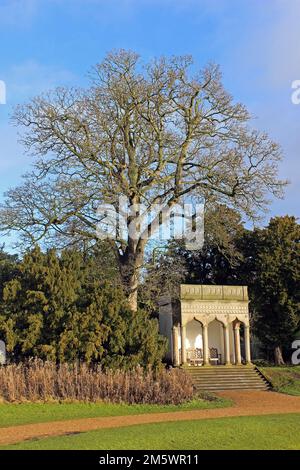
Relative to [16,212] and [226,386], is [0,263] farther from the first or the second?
[226,386]

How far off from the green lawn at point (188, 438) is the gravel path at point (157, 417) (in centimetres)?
146

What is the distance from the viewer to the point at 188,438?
1073 cm

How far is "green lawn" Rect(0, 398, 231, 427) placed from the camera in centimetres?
1589

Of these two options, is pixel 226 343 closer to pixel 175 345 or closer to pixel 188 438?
pixel 175 345

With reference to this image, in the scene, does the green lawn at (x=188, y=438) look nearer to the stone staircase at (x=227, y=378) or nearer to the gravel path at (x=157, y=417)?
the gravel path at (x=157, y=417)

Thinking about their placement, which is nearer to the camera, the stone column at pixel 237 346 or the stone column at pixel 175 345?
the stone column at pixel 175 345

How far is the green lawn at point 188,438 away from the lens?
1009cm

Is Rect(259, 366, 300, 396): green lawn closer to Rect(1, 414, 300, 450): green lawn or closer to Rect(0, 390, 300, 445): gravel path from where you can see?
Rect(0, 390, 300, 445): gravel path

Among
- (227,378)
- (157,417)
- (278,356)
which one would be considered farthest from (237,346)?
(157,417)

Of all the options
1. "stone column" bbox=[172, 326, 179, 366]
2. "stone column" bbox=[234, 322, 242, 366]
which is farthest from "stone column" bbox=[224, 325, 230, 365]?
"stone column" bbox=[172, 326, 179, 366]

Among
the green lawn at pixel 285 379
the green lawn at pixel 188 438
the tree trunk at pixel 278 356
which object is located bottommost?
the green lawn at pixel 188 438

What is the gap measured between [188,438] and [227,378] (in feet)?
59.9

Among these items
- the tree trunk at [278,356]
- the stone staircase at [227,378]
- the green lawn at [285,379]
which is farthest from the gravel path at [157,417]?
the tree trunk at [278,356]

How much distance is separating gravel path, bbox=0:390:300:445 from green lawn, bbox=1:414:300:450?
1464 millimetres
